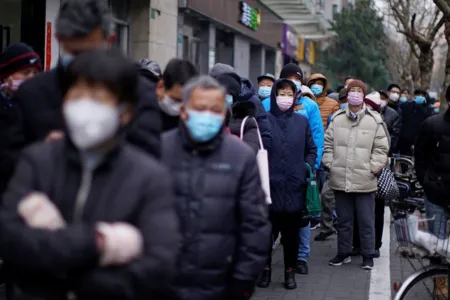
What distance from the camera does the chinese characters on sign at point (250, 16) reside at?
77.8ft

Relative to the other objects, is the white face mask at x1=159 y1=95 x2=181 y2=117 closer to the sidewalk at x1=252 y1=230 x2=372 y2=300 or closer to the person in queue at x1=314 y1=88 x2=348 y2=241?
the sidewalk at x1=252 y1=230 x2=372 y2=300

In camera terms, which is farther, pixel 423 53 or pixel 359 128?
pixel 423 53

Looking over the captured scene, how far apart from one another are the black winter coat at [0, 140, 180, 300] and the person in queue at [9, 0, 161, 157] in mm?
308

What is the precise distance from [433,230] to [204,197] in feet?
7.62

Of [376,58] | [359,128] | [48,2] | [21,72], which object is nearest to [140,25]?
[48,2]

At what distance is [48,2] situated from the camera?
40.0 feet

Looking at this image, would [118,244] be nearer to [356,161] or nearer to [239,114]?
[239,114]

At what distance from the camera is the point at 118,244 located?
2.39 metres

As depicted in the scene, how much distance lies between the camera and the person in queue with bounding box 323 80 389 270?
27.1 ft

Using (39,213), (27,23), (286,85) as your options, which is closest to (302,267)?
(286,85)

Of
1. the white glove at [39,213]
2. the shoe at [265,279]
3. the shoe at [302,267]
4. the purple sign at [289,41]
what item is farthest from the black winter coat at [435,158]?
the purple sign at [289,41]

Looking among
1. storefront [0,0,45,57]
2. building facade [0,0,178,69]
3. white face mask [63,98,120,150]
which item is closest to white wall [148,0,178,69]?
building facade [0,0,178,69]

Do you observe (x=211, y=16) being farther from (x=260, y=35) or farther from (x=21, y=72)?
(x=21, y=72)

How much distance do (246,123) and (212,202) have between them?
2.77 m
